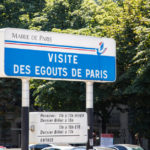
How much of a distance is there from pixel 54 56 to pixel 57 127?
155 cm

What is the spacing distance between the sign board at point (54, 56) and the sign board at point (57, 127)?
3.07 feet

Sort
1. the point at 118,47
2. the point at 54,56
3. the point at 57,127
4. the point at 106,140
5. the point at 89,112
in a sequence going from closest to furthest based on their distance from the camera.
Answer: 1. the point at 57,127
2. the point at 54,56
3. the point at 89,112
4. the point at 118,47
5. the point at 106,140

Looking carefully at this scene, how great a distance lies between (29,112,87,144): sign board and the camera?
29.6 ft

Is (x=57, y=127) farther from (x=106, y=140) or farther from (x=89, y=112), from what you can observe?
(x=106, y=140)

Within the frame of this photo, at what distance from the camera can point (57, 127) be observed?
9258 millimetres

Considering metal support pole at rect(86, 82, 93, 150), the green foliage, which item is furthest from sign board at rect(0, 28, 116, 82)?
the green foliage

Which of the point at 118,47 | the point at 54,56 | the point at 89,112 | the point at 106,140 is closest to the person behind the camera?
the point at 54,56

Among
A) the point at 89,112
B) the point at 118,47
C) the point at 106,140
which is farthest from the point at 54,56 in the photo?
the point at 106,140

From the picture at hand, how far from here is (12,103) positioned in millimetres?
42531

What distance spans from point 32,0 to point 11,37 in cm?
3191

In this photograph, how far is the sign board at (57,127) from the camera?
29.6ft

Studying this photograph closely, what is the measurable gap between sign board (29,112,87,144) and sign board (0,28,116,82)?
3.07 feet

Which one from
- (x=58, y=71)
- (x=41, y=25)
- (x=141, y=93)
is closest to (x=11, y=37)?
(x=58, y=71)

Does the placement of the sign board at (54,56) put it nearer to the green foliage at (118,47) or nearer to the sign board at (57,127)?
the sign board at (57,127)
